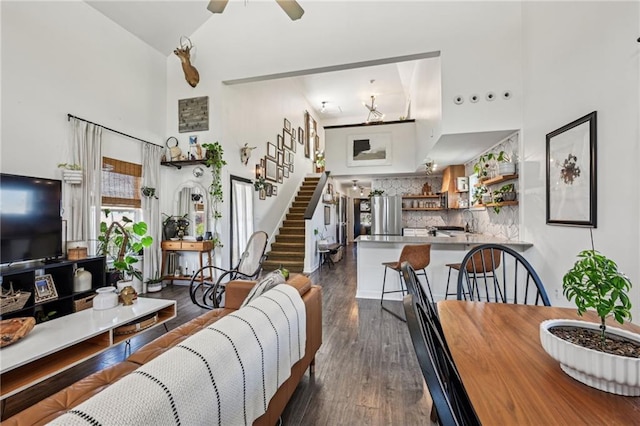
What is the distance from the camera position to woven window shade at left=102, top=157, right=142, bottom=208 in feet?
13.0

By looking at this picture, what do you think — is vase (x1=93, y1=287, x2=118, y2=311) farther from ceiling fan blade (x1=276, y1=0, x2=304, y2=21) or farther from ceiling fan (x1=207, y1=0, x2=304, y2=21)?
ceiling fan blade (x1=276, y1=0, x2=304, y2=21)

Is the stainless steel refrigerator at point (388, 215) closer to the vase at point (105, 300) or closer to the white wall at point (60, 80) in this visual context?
the white wall at point (60, 80)

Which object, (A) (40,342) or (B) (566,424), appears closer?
(B) (566,424)

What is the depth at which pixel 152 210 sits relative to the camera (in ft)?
15.2

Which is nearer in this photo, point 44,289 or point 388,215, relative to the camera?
point 44,289

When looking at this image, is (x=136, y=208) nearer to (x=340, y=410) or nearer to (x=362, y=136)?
(x=340, y=410)

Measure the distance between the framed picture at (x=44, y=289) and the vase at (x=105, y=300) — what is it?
2.97 feet

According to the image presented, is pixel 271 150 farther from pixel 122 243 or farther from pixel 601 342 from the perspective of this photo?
pixel 601 342

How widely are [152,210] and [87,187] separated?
1084 mm

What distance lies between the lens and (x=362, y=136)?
6500mm

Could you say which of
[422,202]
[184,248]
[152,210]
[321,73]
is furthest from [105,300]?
[422,202]

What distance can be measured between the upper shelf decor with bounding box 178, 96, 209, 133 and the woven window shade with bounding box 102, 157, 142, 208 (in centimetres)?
103

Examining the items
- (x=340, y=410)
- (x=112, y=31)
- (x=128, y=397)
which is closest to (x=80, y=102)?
(x=112, y=31)

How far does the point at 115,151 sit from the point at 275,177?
3.45 meters
